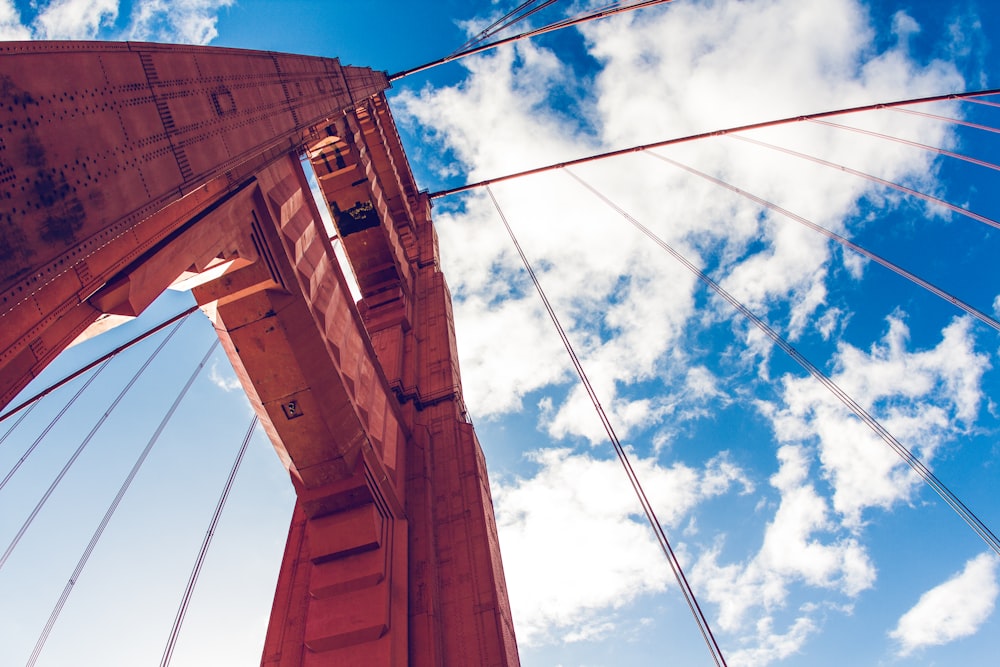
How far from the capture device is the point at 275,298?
26.3 ft

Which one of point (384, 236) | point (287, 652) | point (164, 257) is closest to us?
point (164, 257)

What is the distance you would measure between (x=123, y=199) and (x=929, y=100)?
16.3 metres

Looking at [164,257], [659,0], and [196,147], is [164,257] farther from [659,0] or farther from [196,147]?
[659,0]

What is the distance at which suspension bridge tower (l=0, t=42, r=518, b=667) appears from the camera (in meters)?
4.09

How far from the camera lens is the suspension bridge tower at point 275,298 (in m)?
4.09

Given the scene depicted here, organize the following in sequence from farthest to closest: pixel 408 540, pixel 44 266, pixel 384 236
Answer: pixel 384 236
pixel 408 540
pixel 44 266

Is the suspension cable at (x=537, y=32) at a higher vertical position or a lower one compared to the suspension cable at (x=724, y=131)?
higher

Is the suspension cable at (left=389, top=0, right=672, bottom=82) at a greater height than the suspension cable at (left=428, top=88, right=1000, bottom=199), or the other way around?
the suspension cable at (left=389, top=0, right=672, bottom=82)

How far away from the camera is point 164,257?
219 inches

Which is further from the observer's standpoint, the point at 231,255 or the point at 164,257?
the point at 231,255

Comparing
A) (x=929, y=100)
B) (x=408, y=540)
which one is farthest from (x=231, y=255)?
(x=929, y=100)

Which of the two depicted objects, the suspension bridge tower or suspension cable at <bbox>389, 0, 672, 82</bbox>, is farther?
suspension cable at <bbox>389, 0, 672, 82</bbox>

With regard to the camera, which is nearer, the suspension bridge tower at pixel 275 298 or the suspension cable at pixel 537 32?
the suspension bridge tower at pixel 275 298

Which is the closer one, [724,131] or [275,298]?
[275,298]
